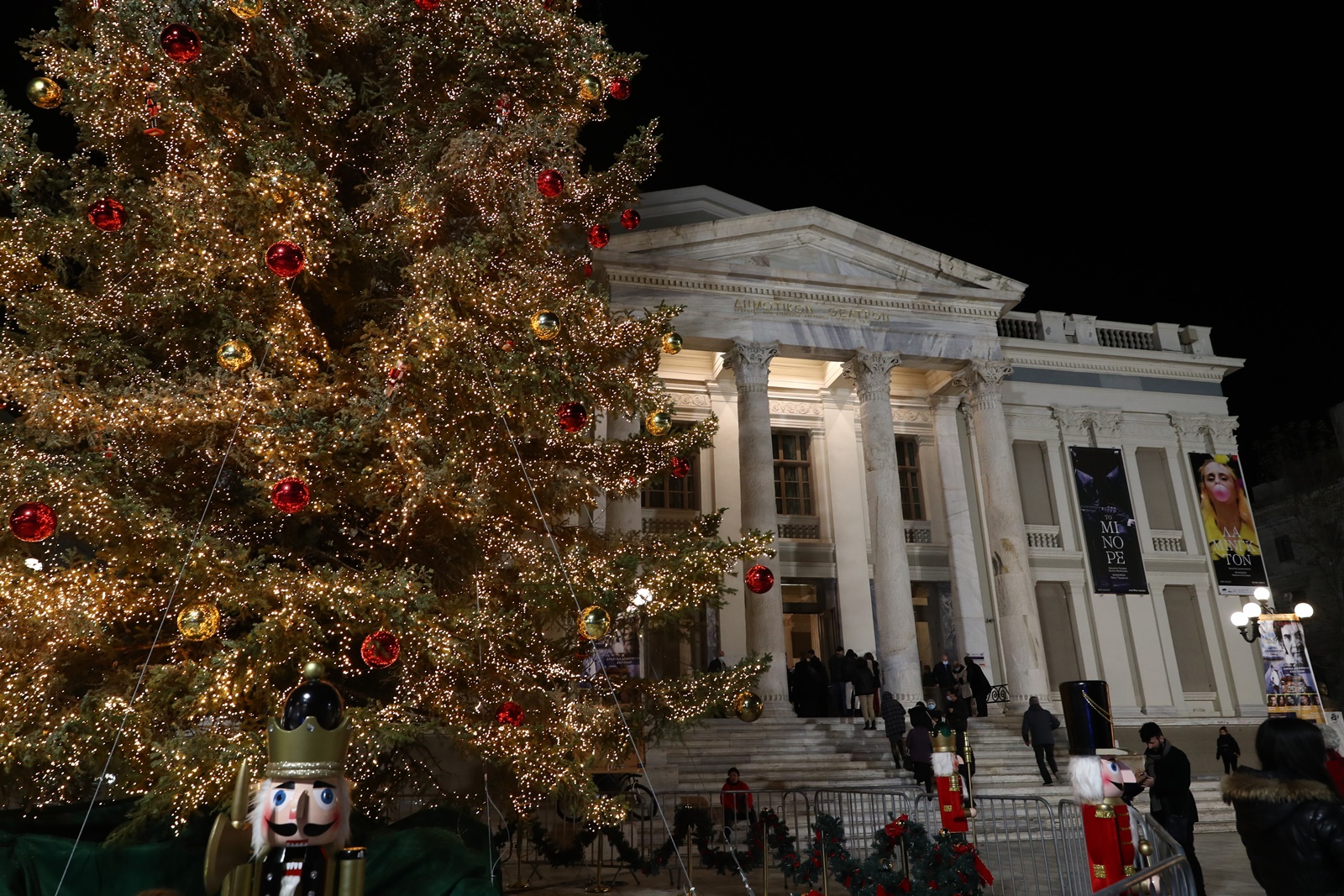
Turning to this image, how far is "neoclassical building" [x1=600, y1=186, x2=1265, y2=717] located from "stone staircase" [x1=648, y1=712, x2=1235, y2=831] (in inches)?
48.6

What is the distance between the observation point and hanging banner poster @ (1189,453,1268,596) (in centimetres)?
2153

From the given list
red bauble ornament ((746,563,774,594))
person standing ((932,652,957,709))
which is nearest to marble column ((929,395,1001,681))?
person standing ((932,652,957,709))

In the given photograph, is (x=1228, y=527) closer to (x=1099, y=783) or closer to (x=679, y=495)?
(x=679, y=495)

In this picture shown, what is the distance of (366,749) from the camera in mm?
5121

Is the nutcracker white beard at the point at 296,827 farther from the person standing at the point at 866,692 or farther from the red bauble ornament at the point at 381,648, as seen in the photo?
the person standing at the point at 866,692

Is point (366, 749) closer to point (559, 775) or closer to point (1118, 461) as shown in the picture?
point (559, 775)

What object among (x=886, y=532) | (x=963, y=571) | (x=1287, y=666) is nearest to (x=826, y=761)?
(x=886, y=532)

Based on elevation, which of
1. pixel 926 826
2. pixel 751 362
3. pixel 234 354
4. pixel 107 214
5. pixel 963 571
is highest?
pixel 751 362

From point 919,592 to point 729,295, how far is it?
28.5ft

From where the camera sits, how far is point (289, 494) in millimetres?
5180

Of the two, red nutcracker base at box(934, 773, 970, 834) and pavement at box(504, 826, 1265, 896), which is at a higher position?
red nutcracker base at box(934, 773, 970, 834)

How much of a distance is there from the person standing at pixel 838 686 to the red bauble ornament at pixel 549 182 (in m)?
11.4

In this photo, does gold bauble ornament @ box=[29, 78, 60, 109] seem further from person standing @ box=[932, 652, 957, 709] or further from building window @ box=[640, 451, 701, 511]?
building window @ box=[640, 451, 701, 511]

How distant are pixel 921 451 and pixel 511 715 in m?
17.7
